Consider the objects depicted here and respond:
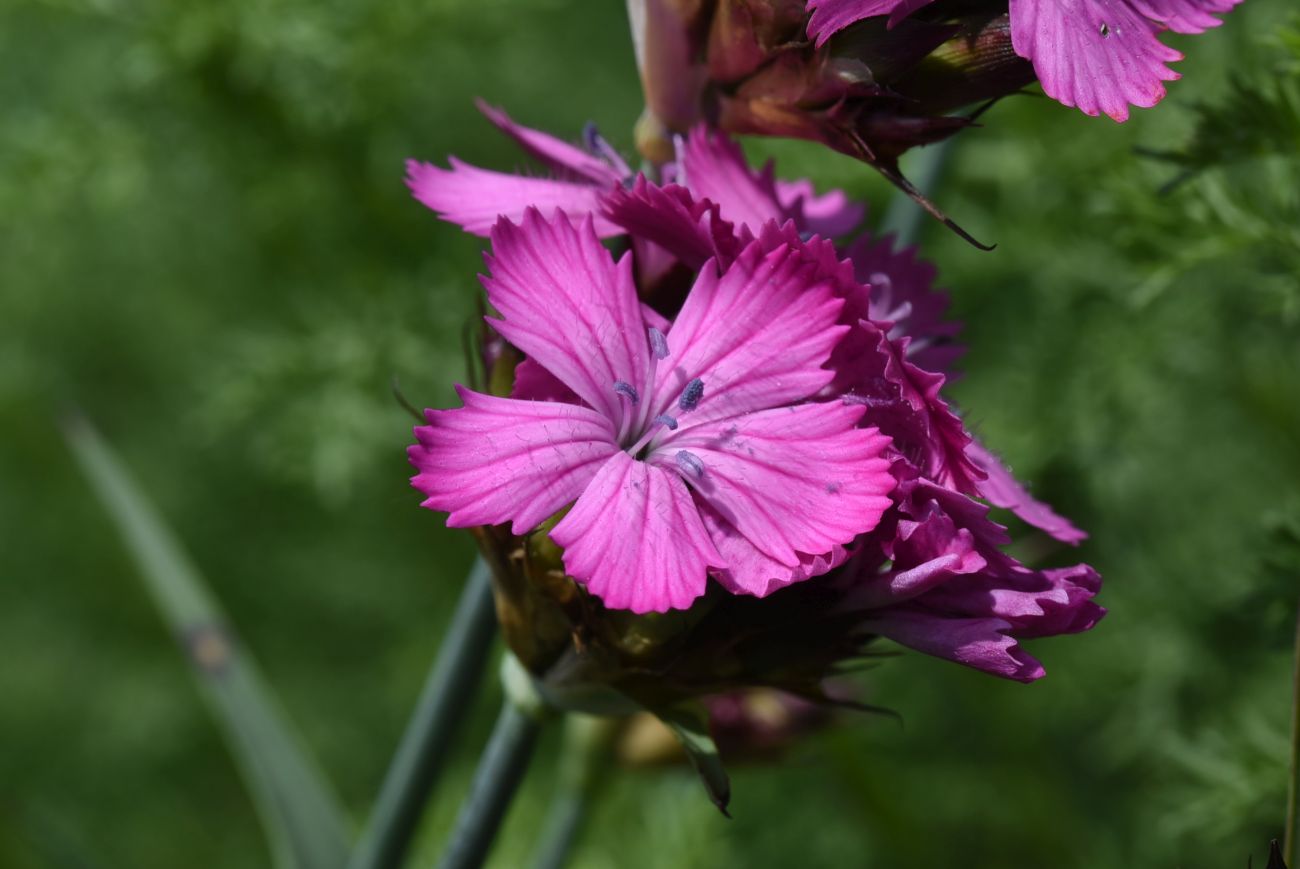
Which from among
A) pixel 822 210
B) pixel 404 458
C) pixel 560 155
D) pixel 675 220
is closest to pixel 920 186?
pixel 822 210

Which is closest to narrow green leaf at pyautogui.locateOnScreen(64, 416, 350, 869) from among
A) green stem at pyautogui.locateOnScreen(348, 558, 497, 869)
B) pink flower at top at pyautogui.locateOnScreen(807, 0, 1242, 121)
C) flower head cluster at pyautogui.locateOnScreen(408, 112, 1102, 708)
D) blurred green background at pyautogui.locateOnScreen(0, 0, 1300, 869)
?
green stem at pyautogui.locateOnScreen(348, 558, 497, 869)

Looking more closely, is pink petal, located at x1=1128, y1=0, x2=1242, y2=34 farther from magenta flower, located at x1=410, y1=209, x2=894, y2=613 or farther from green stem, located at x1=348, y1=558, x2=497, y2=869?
green stem, located at x1=348, y1=558, x2=497, y2=869

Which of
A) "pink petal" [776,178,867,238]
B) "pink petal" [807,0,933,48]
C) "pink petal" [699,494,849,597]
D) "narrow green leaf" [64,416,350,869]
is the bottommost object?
"narrow green leaf" [64,416,350,869]

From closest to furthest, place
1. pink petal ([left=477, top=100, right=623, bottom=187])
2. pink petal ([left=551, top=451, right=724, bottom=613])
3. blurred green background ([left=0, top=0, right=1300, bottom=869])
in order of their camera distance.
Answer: pink petal ([left=551, top=451, right=724, bottom=613]), pink petal ([left=477, top=100, right=623, bottom=187]), blurred green background ([left=0, top=0, right=1300, bottom=869])

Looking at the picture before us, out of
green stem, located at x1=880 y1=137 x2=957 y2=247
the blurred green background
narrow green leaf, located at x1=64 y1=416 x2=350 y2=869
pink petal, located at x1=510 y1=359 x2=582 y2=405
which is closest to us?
pink petal, located at x1=510 y1=359 x2=582 y2=405

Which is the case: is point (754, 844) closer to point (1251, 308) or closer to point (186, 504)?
point (1251, 308)

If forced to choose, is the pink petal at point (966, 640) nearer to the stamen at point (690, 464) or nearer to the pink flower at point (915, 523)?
the pink flower at point (915, 523)

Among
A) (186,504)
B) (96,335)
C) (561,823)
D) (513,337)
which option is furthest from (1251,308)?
(96,335)
